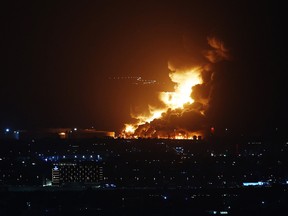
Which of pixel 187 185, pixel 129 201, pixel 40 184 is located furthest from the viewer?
pixel 187 185

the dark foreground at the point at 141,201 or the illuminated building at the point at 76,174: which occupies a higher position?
the illuminated building at the point at 76,174

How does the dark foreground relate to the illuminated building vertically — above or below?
below

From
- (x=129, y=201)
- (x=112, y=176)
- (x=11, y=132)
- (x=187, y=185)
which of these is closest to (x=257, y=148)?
(x=187, y=185)

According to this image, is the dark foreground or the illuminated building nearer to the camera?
the dark foreground

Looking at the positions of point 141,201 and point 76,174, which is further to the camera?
point 76,174

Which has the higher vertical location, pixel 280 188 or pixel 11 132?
pixel 11 132

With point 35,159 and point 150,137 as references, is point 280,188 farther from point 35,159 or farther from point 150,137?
point 35,159

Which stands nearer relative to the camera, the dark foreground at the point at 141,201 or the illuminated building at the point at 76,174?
the dark foreground at the point at 141,201

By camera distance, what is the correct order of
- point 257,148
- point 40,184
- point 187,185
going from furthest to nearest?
point 257,148, point 187,185, point 40,184
